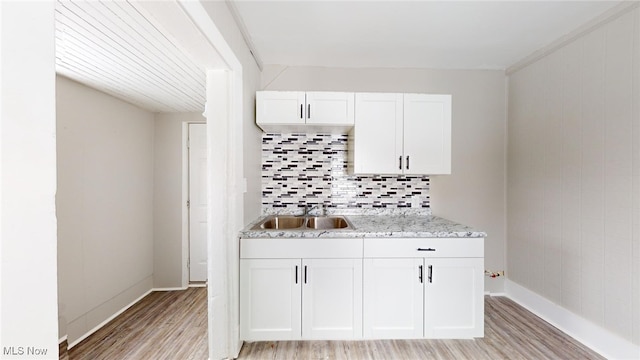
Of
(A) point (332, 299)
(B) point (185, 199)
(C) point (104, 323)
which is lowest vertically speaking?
(C) point (104, 323)

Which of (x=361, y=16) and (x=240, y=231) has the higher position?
(x=361, y=16)

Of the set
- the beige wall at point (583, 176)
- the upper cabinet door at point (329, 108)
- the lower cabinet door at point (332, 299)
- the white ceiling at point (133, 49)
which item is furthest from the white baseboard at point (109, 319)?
the beige wall at point (583, 176)

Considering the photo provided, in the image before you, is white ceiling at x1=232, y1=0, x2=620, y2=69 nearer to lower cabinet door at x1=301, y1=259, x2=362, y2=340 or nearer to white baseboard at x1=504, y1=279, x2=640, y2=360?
lower cabinet door at x1=301, y1=259, x2=362, y2=340

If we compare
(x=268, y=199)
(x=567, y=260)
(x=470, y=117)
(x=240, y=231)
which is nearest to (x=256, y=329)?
(x=240, y=231)

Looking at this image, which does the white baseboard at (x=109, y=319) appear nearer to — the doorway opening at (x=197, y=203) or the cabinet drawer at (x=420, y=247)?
the doorway opening at (x=197, y=203)

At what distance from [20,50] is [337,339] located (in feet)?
7.10

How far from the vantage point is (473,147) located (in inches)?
114

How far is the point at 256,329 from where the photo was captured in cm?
198

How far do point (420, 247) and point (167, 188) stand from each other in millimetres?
3007

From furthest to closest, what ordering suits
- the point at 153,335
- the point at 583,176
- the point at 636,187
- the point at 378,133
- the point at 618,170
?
the point at 378,133 → the point at 153,335 → the point at 583,176 → the point at 618,170 → the point at 636,187

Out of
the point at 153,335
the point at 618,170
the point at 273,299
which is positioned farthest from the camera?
the point at 153,335

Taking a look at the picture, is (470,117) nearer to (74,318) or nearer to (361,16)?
(361,16)

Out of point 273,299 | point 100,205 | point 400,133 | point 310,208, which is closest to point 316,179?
point 310,208

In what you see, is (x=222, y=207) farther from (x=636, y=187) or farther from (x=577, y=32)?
(x=577, y=32)
